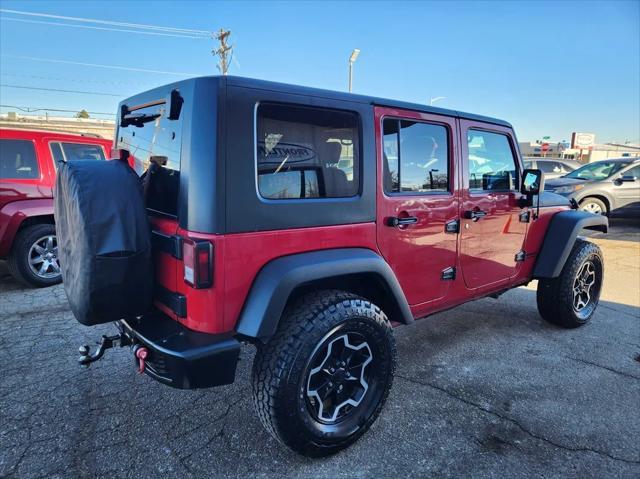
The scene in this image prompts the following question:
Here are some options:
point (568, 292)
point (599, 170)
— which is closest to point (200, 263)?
point (568, 292)

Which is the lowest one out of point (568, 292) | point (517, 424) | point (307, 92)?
point (517, 424)

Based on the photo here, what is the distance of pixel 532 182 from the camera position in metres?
3.34

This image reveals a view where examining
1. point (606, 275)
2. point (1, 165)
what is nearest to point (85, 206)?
point (1, 165)

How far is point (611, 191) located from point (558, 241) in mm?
7582

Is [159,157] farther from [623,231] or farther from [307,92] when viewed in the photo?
[623,231]

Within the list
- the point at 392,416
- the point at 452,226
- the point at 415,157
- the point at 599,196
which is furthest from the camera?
the point at 599,196

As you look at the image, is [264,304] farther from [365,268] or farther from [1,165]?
[1,165]

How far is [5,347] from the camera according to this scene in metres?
3.38

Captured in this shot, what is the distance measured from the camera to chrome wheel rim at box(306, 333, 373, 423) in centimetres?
220

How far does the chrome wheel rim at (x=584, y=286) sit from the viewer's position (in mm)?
3967

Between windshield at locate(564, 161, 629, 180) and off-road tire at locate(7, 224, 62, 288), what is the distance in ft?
37.4

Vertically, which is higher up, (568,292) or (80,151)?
(80,151)

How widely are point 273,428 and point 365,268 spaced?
37.3 inches

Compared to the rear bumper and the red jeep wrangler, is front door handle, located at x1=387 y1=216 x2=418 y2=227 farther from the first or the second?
the rear bumper
